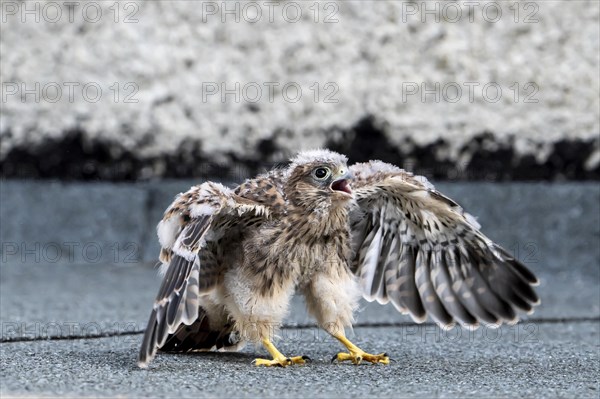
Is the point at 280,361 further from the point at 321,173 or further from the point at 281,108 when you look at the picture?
the point at 281,108

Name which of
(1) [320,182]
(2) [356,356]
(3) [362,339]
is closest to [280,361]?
(2) [356,356]

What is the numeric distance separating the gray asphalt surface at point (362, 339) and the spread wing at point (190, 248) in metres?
0.17

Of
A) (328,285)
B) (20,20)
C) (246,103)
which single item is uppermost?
(20,20)

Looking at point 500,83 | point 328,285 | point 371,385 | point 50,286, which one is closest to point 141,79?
point 50,286

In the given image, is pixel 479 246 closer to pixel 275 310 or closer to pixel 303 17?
pixel 275 310

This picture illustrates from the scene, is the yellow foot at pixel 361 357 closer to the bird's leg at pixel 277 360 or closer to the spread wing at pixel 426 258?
the bird's leg at pixel 277 360

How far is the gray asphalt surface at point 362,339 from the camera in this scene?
3521 millimetres

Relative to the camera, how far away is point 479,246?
4.46 metres

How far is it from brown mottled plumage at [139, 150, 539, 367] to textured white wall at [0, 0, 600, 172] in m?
2.45

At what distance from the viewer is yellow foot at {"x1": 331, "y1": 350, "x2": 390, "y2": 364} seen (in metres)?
4.19

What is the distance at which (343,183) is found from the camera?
4.37 m

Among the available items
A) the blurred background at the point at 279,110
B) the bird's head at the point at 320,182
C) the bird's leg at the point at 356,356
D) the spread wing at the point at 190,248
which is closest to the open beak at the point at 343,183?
the bird's head at the point at 320,182

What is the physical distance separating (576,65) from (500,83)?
0.49 m

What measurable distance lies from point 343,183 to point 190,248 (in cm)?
77
